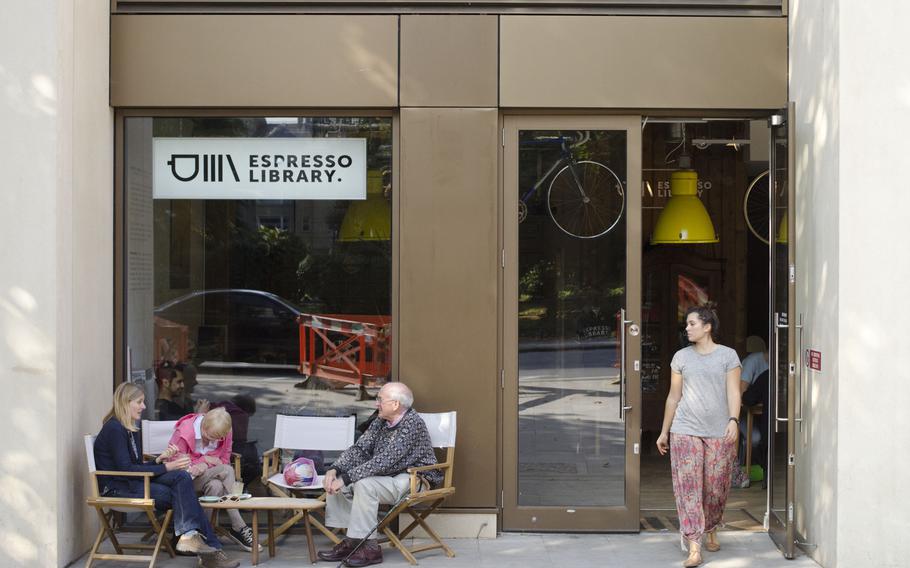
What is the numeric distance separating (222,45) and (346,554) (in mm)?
3475

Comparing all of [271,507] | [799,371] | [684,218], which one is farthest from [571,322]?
[684,218]

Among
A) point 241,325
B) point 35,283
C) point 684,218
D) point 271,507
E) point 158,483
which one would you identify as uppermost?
point 684,218

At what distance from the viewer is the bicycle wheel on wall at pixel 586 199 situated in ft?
24.0

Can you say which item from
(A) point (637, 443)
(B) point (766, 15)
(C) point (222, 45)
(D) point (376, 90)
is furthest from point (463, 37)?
(A) point (637, 443)

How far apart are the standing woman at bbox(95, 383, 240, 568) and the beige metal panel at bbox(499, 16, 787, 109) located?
10.4ft

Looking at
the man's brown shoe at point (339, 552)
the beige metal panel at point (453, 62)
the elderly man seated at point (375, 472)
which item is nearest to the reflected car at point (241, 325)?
the elderly man seated at point (375, 472)

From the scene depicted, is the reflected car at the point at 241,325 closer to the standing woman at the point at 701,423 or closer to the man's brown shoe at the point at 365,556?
the man's brown shoe at the point at 365,556

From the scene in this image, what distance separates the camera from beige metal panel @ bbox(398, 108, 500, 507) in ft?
23.4

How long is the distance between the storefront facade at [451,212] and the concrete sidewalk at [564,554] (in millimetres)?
165

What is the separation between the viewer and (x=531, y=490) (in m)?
7.32

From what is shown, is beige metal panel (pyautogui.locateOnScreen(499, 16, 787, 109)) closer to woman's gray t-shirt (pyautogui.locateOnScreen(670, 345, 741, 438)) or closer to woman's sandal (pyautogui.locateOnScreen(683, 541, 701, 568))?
woman's gray t-shirt (pyautogui.locateOnScreen(670, 345, 741, 438))

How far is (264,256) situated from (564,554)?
289 cm

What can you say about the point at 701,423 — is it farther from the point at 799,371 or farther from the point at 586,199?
the point at 586,199

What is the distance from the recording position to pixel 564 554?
6.81 m
